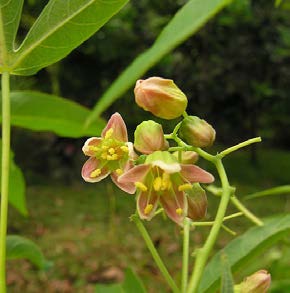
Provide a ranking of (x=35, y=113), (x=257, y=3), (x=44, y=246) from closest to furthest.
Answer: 1. (x=35, y=113)
2. (x=44, y=246)
3. (x=257, y=3)

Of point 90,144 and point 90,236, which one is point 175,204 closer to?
point 90,144

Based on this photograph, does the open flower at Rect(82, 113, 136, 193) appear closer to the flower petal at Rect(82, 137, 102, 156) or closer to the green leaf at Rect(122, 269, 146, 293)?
the flower petal at Rect(82, 137, 102, 156)

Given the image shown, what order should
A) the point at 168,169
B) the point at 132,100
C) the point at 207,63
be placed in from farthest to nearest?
the point at 207,63 < the point at 132,100 < the point at 168,169

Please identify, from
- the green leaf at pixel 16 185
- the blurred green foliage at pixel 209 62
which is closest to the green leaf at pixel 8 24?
the green leaf at pixel 16 185

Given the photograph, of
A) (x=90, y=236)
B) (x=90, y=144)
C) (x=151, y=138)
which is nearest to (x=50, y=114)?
(x=90, y=144)

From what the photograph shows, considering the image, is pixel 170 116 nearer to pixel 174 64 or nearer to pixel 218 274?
pixel 218 274

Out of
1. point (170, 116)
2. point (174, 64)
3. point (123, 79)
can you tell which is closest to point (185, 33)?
point (123, 79)

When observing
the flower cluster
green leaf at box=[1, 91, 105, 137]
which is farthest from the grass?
the flower cluster
